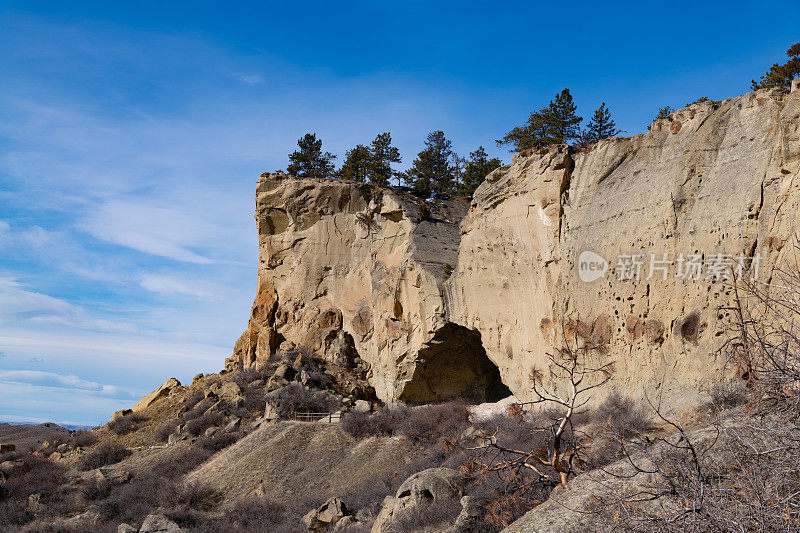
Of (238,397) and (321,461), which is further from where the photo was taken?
(238,397)

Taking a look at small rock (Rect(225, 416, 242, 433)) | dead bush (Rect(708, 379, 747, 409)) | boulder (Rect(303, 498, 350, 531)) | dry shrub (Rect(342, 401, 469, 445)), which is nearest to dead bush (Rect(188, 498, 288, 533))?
boulder (Rect(303, 498, 350, 531))

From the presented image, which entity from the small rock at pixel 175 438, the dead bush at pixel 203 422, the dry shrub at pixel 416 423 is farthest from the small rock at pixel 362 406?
the small rock at pixel 175 438

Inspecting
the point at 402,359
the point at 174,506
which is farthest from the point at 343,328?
the point at 174,506

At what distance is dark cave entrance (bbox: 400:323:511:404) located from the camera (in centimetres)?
3406

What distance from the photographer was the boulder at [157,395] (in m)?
42.6

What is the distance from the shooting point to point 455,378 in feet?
114

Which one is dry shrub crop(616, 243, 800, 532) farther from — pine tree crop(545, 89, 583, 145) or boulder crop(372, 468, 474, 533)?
pine tree crop(545, 89, 583, 145)

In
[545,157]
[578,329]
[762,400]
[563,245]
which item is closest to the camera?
[762,400]

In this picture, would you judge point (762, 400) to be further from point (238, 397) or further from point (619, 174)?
point (238, 397)

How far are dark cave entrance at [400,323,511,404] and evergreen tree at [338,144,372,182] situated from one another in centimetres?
1664

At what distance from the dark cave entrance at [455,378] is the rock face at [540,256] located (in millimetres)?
74

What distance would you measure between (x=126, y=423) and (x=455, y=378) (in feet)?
63.1

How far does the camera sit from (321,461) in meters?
27.8

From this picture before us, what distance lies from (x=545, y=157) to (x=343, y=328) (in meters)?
18.0
